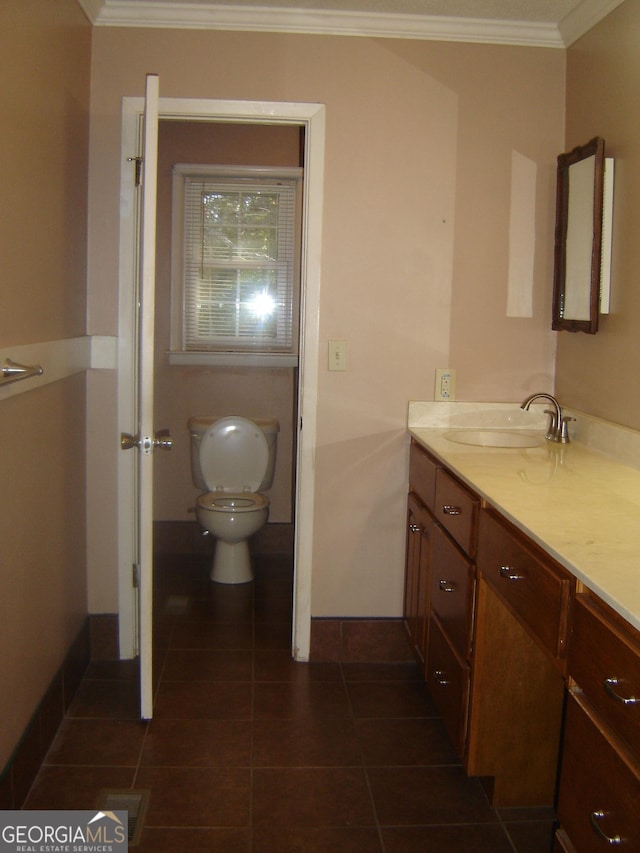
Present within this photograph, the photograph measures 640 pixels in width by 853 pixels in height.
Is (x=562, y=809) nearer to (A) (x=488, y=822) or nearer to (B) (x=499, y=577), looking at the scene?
(B) (x=499, y=577)

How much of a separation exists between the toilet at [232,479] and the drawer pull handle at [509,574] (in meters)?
2.12

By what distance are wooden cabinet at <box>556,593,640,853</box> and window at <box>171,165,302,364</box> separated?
118 inches

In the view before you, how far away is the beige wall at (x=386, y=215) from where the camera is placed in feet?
9.27

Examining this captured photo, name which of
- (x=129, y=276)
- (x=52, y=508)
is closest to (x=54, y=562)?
(x=52, y=508)

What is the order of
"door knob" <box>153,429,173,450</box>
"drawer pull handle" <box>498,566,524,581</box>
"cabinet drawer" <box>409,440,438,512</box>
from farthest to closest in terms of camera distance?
"cabinet drawer" <box>409,440,438,512</box> < "door knob" <box>153,429,173,450</box> < "drawer pull handle" <box>498,566,524,581</box>

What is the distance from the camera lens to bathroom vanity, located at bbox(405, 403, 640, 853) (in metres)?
1.30

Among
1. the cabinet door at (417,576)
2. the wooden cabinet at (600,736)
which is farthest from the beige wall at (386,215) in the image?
the wooden cabinet at (600,736)

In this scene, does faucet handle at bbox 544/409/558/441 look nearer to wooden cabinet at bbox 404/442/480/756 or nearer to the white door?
wooden cabinet at bbox 404/442/480/756

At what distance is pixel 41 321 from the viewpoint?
7.52 feet

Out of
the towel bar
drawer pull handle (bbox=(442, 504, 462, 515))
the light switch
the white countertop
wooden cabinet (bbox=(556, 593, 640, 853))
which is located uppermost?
the light switch

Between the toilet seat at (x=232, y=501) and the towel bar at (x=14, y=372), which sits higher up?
the towel bar at (x=14, y=372)

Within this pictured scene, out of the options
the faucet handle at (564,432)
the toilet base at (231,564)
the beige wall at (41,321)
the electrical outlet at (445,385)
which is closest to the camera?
the beige wall at (41,321)

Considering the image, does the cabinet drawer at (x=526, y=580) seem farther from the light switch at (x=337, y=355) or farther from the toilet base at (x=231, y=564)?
the toilet base at (x=231, y=564)

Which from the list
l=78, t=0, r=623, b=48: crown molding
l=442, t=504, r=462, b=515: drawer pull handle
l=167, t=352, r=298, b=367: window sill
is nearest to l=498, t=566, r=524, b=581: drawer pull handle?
l=442, t=504, r=462, b=515: drawer pull handle
